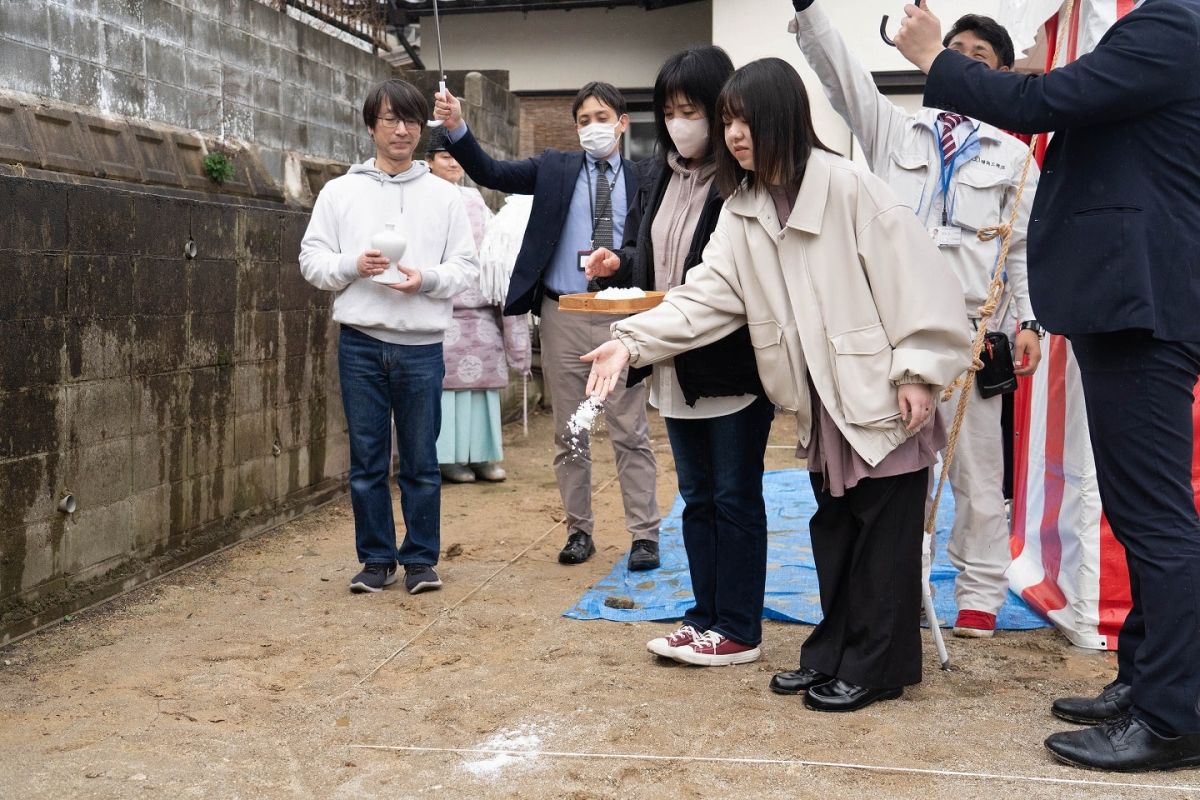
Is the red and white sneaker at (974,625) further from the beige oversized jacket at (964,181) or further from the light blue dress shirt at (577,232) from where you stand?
the light blue dress shirt at (577,232)

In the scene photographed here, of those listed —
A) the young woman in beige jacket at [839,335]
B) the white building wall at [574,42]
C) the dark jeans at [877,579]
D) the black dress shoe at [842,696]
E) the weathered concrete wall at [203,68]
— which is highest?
the white building wall at [574,42]

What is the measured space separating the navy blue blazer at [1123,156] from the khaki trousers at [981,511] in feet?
3.86

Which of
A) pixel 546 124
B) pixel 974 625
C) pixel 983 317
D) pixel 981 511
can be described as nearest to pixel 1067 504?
pixel 981 511

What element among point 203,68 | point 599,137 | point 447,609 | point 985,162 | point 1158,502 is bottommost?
point 447,609

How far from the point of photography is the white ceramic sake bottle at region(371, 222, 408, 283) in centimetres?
447

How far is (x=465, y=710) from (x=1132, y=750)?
66.0 inches

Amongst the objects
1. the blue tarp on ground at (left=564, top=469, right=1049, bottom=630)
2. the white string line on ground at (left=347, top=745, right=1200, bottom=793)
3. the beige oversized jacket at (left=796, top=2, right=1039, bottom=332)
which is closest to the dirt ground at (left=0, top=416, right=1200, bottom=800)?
the white string line on ground at (left=347, top=745, right=1200, bottom=793)

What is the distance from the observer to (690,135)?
12.6 ft

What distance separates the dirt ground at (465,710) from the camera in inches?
114

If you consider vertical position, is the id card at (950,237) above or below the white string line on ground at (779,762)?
above

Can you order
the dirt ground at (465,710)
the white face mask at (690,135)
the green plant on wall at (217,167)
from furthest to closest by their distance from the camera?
the green plant on wall at (217,167) → the white face mask at (690,135) → the dirt ground at (465,710)

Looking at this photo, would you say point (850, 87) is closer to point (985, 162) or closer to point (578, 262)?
point (985, 162)

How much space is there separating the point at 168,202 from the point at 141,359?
25.2 inches

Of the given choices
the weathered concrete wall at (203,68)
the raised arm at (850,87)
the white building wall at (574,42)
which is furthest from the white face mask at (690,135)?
the white building wall at (574,42)
